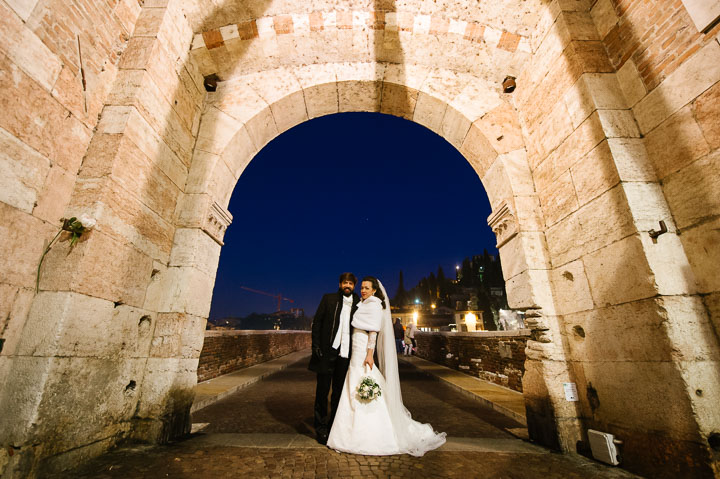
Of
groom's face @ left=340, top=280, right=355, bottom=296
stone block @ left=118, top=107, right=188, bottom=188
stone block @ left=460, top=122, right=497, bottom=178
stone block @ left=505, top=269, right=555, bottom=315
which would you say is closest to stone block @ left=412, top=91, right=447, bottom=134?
stone block @ left=460, top=122, right=497, bottom=178

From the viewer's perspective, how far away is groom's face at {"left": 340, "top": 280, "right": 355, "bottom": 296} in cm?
308

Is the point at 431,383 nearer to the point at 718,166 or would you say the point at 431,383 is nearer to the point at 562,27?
the point at 718,166

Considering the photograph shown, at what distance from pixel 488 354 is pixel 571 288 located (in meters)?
4.02

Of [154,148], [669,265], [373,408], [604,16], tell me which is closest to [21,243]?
[154,148]

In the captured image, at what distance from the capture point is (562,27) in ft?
9.28

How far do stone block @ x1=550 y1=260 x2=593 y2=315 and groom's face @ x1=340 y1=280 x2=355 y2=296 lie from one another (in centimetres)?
213

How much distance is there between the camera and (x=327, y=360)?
2863 millimetres

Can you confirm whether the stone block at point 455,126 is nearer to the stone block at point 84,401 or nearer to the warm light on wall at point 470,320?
the stone block at point 84,401

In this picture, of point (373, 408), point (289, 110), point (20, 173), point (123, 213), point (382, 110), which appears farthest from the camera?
point (382, 110)

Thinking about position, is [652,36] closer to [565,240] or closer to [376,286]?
[565,240]

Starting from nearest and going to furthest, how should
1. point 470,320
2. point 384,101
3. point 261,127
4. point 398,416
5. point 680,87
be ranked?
1. point 680,87
2. point 398,416
3. point 261,127
4. point 384,101
5. point 470,320

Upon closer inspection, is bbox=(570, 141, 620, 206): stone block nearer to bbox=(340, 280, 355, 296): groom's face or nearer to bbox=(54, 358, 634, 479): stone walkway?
bbox=(54, 358, 634, 479): stone walkway

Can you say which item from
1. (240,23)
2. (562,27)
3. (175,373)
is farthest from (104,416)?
(562,27)

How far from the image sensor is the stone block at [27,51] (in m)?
1.80
